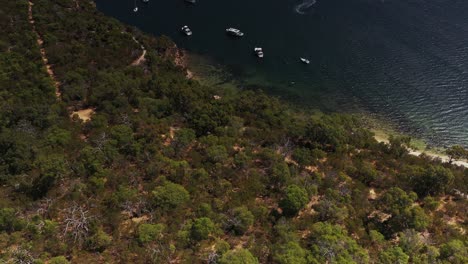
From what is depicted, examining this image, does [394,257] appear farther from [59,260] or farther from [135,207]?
[59,260]

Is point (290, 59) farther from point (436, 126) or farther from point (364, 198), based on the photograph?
point (364, 198)

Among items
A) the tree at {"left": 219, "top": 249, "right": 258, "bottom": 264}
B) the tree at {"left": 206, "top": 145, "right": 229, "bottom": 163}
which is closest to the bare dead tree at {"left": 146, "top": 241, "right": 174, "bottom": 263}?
the tree at {"left": 219, "top": 249, "right": 258, "bottom": 264}

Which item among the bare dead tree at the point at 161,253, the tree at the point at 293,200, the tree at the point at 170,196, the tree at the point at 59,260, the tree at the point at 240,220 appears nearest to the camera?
the tree at the point at 59,260

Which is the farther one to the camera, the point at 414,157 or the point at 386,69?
the point at 386,69

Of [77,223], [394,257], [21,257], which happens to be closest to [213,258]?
[77,223]

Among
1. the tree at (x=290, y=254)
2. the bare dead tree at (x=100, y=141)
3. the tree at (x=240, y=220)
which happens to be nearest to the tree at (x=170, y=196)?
the tree at (x=240, y=220)

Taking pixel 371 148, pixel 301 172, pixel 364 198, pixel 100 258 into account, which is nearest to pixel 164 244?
pixel 100 258

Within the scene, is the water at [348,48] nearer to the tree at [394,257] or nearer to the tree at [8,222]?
the tree at [394,257]
